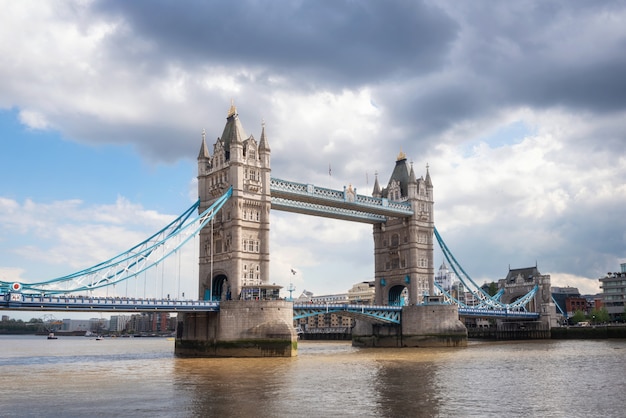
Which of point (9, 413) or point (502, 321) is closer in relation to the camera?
point (9, 413)

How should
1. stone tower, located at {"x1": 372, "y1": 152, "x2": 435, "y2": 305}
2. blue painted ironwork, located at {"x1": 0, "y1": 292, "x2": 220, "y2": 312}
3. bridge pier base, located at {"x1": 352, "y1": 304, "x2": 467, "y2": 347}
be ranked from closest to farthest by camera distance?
blue painted ironwork, located at {"x1": 0, "y1": 292, "x2": 220, "y2": 312} < bridge pier base, located at {"x1": 352, "y1": 304, "x2": 467, "y2": 347} < stone tower, located at {"x1": 372, "y1": 152, "x2": 435, "y2": 305}

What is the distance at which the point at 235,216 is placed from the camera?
6200 cm

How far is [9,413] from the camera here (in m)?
23.8

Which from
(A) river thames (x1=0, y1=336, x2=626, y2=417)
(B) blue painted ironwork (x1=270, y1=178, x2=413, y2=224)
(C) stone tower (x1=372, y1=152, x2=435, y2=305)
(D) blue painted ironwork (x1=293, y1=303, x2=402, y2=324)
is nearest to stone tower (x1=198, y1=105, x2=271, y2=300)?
(B) blue painted ironwork (x1=270, y1=178, x2=413, y2=224)

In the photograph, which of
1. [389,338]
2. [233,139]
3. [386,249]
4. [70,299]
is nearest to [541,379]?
[70,299]

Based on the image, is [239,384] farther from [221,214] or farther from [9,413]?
[221,214]

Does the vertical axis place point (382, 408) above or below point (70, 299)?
below

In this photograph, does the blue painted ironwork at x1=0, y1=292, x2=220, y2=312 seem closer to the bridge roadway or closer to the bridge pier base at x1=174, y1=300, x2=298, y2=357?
the bridge roadway

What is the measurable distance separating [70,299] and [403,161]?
51.9 metres

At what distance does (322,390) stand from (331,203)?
44.3 meters

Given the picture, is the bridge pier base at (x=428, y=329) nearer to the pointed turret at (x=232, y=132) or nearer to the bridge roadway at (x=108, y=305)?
the bridge roadway at (x=108, y=305)

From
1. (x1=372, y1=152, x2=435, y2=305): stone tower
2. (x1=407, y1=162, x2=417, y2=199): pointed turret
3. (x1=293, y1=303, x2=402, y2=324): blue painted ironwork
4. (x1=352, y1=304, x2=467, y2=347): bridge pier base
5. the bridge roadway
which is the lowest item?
(x1=352, y1=304, x2=467, y2=347): bridge pier base

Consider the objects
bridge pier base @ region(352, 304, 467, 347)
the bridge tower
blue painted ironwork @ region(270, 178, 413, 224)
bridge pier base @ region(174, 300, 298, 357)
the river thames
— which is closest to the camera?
the river thames

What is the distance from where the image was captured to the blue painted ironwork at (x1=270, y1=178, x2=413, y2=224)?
6894cm
